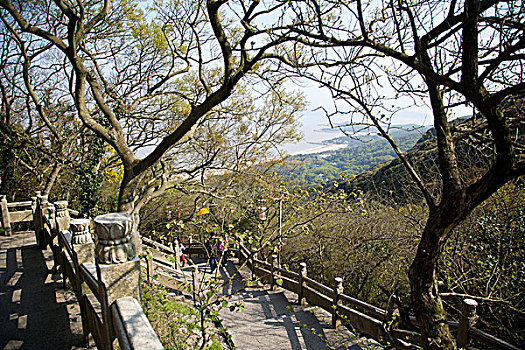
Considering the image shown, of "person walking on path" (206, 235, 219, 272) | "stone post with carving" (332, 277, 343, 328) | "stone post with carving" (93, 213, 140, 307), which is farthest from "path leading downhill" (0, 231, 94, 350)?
"stone post with carving" (332, 277, 343, 328)

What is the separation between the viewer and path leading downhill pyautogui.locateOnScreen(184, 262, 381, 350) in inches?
242

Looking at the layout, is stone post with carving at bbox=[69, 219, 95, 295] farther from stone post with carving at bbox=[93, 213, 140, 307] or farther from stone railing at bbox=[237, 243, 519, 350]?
stone railing at bbox=[237, 243, 519, 350]

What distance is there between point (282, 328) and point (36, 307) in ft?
16.0

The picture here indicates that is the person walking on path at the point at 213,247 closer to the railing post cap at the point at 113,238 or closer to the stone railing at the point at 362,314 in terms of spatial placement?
the stone railing at the point at 362,314

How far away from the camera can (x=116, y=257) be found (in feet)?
6.95

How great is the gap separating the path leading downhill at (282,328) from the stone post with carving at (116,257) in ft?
10.5

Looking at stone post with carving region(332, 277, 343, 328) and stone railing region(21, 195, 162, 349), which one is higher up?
stone railing region(21, 195, 162, 349)

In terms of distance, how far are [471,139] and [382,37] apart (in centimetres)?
166

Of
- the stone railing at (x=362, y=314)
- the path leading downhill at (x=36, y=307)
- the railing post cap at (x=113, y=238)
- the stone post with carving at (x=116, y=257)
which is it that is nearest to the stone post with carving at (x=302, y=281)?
the stone railing at (x=362, y=314)

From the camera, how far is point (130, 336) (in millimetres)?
1589

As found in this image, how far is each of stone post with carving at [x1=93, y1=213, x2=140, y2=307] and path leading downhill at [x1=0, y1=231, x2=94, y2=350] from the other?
64.0 inches

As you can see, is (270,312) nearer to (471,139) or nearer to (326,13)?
(471,139)

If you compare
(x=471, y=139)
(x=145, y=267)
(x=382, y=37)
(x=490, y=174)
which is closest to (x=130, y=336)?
(x=490, y=174)

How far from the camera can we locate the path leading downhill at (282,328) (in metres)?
6.15
